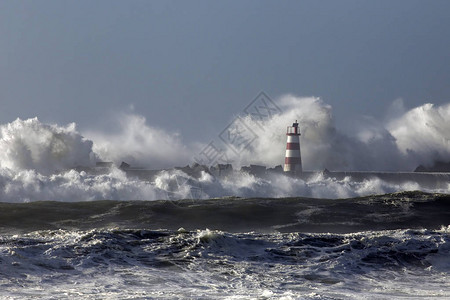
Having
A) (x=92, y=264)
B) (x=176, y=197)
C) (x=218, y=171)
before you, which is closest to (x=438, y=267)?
(x=92, y=264)

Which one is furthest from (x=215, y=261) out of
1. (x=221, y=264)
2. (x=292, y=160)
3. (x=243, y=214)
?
(x=292, y=160)

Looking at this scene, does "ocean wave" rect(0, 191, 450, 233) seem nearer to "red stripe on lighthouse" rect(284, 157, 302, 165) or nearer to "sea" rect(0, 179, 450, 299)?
"sea" rect(0, 179, 450, 299)

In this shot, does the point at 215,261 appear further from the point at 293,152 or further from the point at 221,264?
the point at 293,152

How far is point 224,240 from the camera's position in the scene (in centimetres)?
1339

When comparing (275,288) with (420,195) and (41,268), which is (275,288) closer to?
(41,268)

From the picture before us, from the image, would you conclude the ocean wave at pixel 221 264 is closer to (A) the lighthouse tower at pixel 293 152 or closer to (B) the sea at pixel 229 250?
(B) the sea at pixel 229 250

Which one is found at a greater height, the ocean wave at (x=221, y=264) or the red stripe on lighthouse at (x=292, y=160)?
the red stripe on lighthouse at (x=292, y=160)

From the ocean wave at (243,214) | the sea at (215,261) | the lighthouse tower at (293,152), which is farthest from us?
the lighthouse tower at (293,152)

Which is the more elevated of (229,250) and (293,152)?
(293,152)

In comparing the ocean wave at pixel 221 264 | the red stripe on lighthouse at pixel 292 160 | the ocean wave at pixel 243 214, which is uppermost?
the red stripe on lighthouse at pixel 292 160

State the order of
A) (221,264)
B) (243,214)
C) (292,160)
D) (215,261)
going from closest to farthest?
1. (221,264)
2. (215,261)
3. (243,214)
4. (292,160)

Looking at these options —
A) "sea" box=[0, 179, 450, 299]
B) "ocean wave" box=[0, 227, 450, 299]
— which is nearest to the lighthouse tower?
"sea" box=[0, 179, 450, 299]

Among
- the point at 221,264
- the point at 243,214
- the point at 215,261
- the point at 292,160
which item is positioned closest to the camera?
the point at 221,264

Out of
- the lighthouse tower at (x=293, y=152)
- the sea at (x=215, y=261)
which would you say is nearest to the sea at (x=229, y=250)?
the sea at (x=215, y=261)
